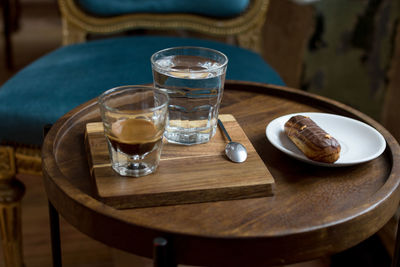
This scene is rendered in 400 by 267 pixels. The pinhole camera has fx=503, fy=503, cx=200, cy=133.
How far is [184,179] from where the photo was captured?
580mm

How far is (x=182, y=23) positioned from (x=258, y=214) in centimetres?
93

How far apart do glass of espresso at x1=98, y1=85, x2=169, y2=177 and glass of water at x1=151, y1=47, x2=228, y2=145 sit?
0.05 metres

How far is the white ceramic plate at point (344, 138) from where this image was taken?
2.08ft

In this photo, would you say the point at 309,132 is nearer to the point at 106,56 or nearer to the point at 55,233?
the point at 55,233

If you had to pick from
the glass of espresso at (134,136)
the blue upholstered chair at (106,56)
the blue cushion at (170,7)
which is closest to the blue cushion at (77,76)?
the blue upholstered chair at (106,56)

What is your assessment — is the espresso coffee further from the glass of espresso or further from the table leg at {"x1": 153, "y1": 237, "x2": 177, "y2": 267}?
the table leg at {"x1": 153, "y1": 237, "x2": 177, "y2": 267}

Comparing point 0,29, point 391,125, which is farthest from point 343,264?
point 0,29

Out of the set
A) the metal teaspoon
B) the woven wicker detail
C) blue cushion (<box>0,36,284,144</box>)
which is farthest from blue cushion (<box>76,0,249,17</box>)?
the metal teaspoon

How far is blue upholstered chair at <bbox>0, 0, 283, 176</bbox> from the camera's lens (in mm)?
968

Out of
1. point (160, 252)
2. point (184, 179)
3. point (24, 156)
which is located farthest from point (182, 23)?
point (160, 252)

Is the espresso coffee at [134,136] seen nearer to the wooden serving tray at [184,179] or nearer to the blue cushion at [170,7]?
the wooden serving tray at [184,179]

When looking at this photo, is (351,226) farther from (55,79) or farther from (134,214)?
(55,79)

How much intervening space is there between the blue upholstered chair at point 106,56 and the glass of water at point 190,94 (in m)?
0.36

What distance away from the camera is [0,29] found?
288cm
